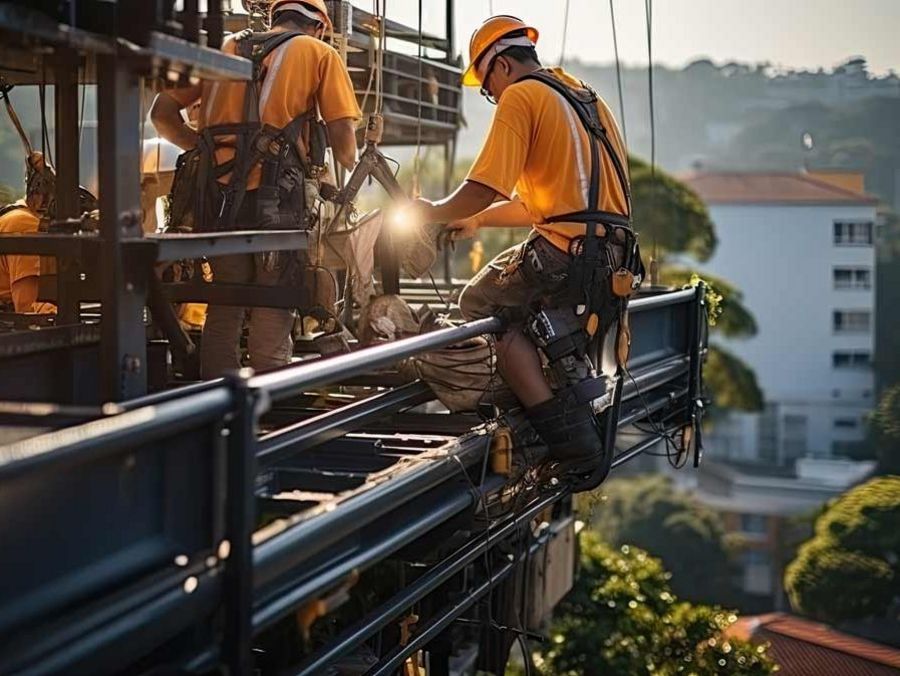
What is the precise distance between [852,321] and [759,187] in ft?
28.7

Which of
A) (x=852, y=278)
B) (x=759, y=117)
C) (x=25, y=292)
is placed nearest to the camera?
(x=25, y=292)

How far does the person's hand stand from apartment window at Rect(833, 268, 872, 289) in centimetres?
7832

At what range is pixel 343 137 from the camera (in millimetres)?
6910

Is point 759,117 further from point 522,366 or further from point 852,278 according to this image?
point 522,366

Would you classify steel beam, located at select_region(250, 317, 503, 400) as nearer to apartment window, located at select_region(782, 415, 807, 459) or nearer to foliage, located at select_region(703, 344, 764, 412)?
foliage, located at select_region(703, 344, 764, 412)

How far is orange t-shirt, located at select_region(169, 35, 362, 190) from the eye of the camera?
6.73 m

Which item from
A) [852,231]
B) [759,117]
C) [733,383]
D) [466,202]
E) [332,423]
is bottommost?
[733,383]

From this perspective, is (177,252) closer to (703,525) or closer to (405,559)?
(405,559)

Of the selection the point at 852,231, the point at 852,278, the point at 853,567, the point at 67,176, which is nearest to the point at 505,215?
the point at 67,176

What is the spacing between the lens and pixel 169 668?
12.8 ft

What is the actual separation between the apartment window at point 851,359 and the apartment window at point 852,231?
6.78 m

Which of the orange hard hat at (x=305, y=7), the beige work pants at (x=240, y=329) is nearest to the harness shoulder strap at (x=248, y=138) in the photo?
the orange hard hat at (x=305, y=7)

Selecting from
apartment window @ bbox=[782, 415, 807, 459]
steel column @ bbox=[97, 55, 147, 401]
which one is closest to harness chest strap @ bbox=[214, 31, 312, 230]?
steel column @ bbox=[97, 55, 147, 401]

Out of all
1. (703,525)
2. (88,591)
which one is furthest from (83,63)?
(703,525)
